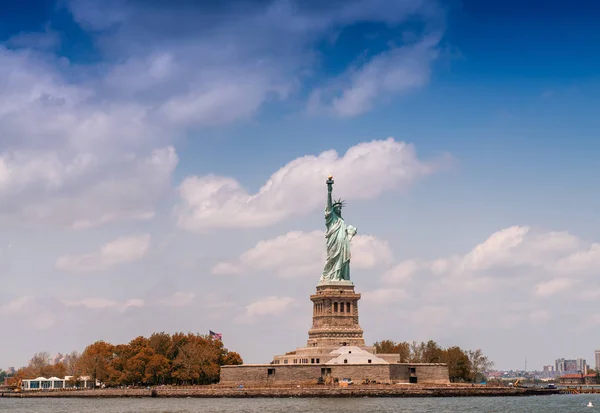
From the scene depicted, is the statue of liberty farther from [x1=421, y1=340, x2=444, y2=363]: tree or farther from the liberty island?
[x1=421, y1=340, x2=444, y2=363]: tree

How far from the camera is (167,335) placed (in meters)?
120

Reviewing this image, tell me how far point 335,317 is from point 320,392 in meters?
15.9

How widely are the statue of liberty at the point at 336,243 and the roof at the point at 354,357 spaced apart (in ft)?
32.8

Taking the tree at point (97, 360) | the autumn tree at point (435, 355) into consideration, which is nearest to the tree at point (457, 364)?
the autumn tree at point (435, 355)

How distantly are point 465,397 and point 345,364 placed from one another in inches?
508

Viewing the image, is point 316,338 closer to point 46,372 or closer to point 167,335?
point 167,335

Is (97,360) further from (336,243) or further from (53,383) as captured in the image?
(336,243)

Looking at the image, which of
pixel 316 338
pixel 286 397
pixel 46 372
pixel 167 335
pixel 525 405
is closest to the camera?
pixel 525 405

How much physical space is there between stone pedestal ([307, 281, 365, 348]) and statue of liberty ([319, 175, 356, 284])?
4.67ft

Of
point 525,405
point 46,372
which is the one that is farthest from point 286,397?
point 46,372

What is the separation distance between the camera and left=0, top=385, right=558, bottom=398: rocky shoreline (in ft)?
293

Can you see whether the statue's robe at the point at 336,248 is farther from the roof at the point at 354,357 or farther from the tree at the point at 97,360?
the tree at the point at 97,360

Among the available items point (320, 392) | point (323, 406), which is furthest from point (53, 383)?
point (323, 406)

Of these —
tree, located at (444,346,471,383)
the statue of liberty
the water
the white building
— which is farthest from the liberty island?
the white building
